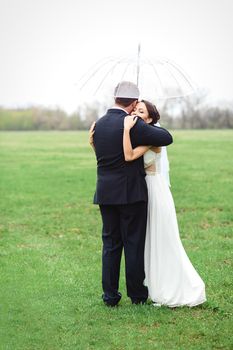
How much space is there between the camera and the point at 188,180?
2581 centimetres

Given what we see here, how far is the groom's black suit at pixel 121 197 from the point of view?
825 cm

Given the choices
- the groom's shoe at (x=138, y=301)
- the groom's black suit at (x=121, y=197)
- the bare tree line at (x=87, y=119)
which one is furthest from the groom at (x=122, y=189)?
the bare tree line at (x=87, y=119)

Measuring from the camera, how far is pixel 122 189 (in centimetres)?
827

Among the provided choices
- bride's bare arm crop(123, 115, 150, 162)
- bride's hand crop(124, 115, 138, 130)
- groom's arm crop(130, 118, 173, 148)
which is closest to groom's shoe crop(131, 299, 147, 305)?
bride's bare arm crop(123, 115, 150, 162)

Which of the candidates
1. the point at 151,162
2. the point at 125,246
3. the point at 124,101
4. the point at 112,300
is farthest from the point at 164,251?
the point at 124,101

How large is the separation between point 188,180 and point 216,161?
9288mm

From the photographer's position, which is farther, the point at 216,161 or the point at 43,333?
the point at 216,161

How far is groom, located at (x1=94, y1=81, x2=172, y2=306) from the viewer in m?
8.24

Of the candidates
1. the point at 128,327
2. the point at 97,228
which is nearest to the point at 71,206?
the point at 97,228

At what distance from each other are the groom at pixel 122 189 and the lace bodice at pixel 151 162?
0.31 ft

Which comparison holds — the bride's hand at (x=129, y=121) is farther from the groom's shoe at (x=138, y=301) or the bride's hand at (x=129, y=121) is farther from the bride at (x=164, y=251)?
the groom's shoe at (x=138, y=301)

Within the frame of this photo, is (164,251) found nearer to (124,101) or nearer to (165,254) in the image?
(165,254)

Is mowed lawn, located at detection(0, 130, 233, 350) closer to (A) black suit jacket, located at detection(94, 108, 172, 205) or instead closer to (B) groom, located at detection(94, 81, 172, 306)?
(B) groom, located at detection(94, 81, 172, 306)

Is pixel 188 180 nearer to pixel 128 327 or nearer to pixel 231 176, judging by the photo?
pixel 231 176
